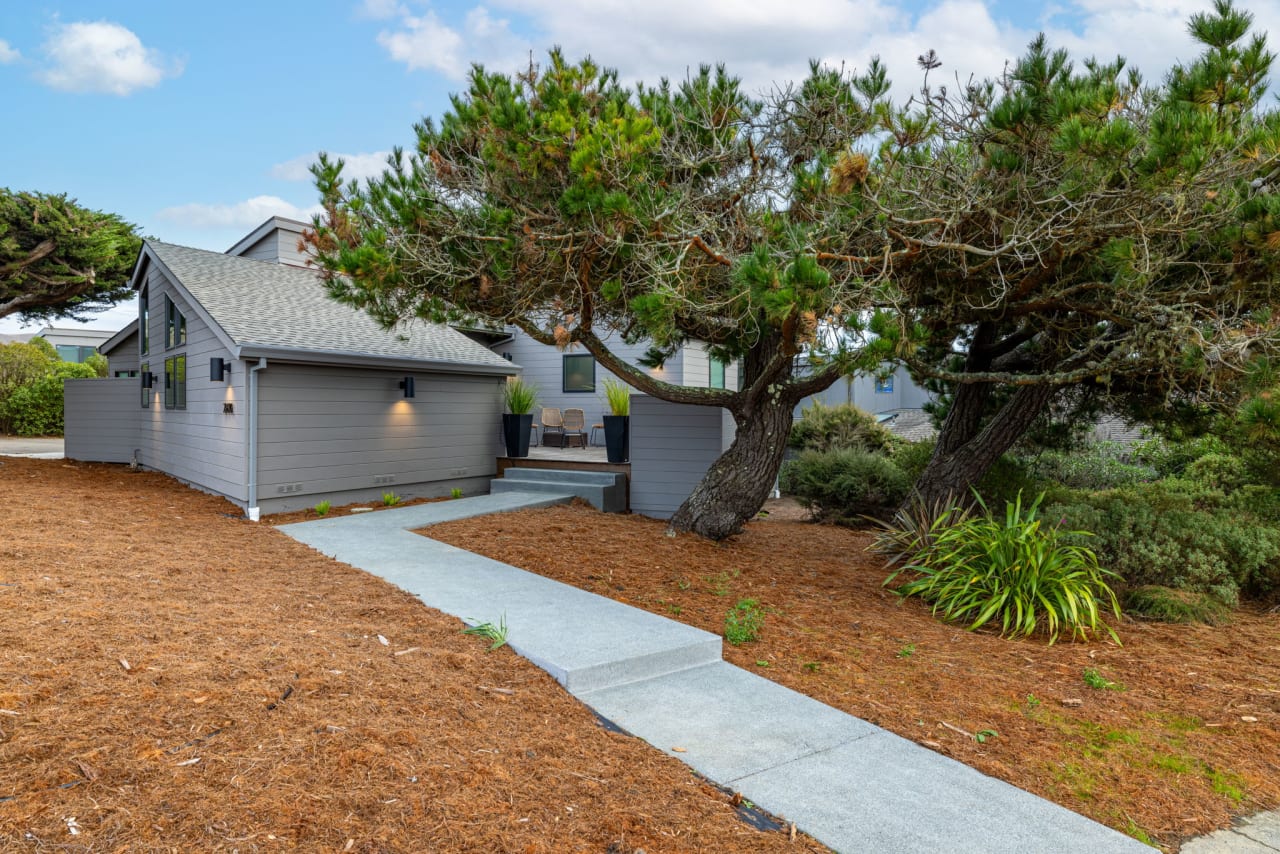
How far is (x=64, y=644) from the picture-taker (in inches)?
129

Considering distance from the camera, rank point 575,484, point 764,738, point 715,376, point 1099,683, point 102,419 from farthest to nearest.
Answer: point 715,376 → point 102,419 → point 575,484 → point 1099,683 → point 764,738

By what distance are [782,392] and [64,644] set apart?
5.64m

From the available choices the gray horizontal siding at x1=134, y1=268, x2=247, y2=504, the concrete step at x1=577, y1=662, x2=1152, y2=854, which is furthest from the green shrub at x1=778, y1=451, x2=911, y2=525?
the gray horizontal siding at x1=134, y1=268, x2=247, y2=504

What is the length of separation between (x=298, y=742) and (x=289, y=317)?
8761 mm

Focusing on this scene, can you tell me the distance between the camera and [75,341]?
34344 millimetres

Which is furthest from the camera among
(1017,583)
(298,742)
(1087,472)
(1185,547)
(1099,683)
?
(1087,472)

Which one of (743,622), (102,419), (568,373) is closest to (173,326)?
(102,419)

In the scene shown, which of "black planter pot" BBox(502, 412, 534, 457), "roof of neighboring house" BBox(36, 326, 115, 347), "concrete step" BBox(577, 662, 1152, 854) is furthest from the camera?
"roof of neighboring house" BBox(36, 326, 115, 347)

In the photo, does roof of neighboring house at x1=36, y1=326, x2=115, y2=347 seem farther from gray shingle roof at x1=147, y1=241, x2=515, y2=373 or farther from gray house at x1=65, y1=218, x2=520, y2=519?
gray shingle roof at x1=147, y1=241, x2=515, y2=373

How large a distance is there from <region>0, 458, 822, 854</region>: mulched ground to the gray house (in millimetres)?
4497

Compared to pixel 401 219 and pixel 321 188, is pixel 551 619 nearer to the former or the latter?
pixel 401 219

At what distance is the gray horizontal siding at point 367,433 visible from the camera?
353 inches

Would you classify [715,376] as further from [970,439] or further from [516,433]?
[970,439]

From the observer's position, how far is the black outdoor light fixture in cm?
892
